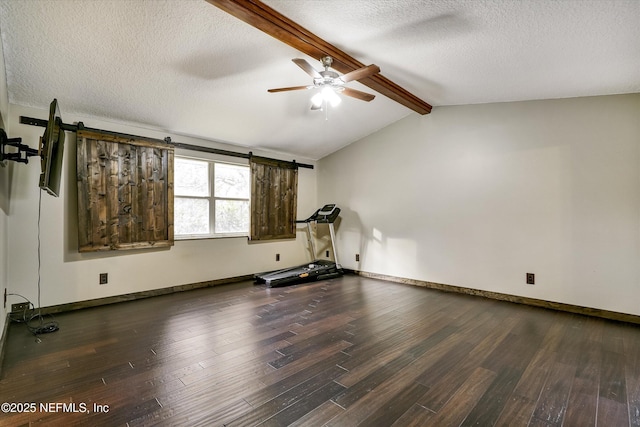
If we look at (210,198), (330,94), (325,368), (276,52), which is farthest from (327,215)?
(325,368)

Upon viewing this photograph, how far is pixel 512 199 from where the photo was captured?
12.8 feet

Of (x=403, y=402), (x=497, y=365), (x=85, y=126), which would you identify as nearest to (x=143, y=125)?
(x=85, y=126)

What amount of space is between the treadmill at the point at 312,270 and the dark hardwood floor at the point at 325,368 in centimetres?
122

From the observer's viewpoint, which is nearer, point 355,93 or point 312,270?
point 355,93

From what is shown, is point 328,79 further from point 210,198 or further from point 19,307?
point 19,307

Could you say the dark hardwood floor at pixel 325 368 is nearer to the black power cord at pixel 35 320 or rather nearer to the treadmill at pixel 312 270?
the black power cord at pixel 35 320

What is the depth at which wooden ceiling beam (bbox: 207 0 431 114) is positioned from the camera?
2.21m

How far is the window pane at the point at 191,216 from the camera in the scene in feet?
14.4

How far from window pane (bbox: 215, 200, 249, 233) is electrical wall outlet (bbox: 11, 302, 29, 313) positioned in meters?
2.31

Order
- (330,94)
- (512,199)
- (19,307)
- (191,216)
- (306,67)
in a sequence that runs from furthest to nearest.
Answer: (191,216)
(512,199)
(19,307)
(330,94)
(306,67)

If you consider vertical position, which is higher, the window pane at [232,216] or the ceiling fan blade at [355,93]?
the ceiling fan blade at [355,93]

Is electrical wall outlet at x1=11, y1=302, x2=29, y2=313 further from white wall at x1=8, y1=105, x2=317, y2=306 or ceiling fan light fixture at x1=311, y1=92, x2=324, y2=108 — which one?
ceiling fan light fixture at x1=311, y1=92, x2=324, y2=108

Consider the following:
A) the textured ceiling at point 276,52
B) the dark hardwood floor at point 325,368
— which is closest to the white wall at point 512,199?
the textured ceiling at point 276,52

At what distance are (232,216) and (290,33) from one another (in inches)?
125
